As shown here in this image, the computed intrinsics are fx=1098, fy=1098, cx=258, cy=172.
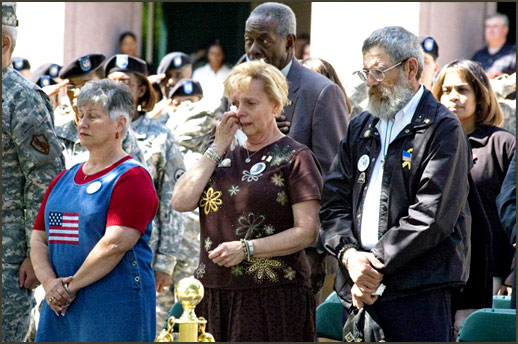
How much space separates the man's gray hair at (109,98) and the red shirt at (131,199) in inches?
9.6

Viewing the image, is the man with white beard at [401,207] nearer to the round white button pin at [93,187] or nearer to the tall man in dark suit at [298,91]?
the tall man in dark suit at [298,91]

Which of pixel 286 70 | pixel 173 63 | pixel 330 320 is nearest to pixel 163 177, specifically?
pixel 286 70

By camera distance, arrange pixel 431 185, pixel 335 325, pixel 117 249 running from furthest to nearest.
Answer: pixel 335 325, pixel 117 249, pixel 431 185

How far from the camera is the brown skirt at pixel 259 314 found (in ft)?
16.8

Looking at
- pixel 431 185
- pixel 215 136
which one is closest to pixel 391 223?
pixel 431 185

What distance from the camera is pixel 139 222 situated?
5.18 metres

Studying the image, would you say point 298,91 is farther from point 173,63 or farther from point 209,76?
point 209,76

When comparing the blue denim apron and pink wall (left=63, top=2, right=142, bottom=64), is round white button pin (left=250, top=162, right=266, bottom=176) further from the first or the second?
pink wall (left=63, top=2, right=142, bottom=64)

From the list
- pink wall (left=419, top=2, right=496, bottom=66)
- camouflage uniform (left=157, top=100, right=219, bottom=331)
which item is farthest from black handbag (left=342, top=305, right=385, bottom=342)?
pink wall (left=419, top=2, right=496, bottom=66)

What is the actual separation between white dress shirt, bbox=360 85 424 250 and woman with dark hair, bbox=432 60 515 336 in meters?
1.28

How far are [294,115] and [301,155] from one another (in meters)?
0.62

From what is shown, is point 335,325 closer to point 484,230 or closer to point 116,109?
point 484,230

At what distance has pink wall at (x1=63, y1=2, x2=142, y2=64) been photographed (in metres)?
13.1

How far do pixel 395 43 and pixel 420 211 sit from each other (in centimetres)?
80
